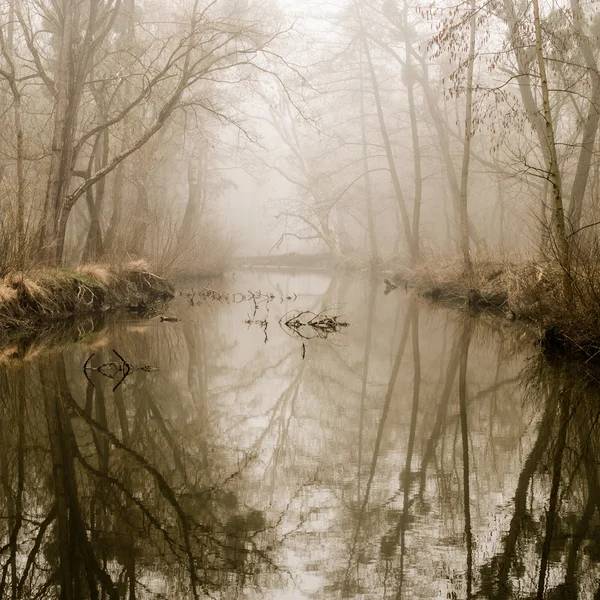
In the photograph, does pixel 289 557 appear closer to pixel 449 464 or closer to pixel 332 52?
pixel 449 464

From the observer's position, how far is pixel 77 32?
45.8 ft

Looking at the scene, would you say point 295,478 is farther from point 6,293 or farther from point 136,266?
point 136,266

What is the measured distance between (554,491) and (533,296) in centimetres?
591

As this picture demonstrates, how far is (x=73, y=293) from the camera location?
11.8 m

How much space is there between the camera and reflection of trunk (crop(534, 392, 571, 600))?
2.74 metres

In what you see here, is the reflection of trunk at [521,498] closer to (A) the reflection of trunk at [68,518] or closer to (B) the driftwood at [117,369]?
(A) the reflection of trunk at [68,518]

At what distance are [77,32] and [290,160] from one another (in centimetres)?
2668

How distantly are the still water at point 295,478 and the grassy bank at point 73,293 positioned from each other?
1880 millimetres

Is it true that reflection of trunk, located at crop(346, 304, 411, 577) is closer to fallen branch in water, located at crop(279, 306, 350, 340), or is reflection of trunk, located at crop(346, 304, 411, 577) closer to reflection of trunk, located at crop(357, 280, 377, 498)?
reflection of trunk, located at crop(357, 280, 377, 498)

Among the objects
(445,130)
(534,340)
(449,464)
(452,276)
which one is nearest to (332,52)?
(445,130)

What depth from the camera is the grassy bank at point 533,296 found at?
7.68m

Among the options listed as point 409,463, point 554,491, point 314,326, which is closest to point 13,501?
point 409,463

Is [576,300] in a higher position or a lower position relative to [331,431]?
higher

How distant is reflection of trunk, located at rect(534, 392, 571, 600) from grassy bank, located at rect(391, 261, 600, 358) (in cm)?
209
